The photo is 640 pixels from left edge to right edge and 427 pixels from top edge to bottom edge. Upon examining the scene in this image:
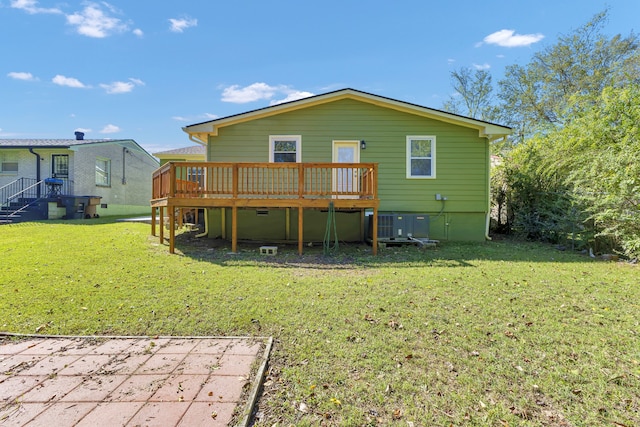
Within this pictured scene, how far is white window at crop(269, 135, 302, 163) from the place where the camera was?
980cm

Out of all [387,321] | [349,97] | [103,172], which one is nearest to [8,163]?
[103,172]

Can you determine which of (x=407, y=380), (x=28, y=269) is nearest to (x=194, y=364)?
(x=407, y=380)

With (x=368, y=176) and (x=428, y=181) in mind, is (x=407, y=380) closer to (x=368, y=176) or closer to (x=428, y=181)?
(x=368, y=176)

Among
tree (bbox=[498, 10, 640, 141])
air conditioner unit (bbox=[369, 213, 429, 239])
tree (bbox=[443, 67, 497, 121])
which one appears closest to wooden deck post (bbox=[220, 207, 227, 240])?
air conditioner unit (bbox=[369, 213, 429, 239])

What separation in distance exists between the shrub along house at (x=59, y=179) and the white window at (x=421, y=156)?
49.4ft

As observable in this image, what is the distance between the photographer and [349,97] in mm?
9789

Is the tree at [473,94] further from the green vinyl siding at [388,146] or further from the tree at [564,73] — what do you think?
the green vinyl siding at [388,146]

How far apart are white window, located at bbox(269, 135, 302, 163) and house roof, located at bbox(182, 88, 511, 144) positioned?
0.78 meters

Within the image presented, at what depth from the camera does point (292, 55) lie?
15031mm

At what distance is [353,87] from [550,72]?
1681 centimetres

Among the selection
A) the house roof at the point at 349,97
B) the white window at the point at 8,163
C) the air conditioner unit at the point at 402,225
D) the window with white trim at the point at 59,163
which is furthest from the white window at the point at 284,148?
the white window at the point at 8,163

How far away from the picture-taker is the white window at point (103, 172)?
17844mm

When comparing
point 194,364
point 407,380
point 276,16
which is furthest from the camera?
point 276,16

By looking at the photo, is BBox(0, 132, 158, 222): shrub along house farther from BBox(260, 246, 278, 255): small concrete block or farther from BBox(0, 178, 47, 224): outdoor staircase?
BBox(260, 246, 278, 255): small concrete block
